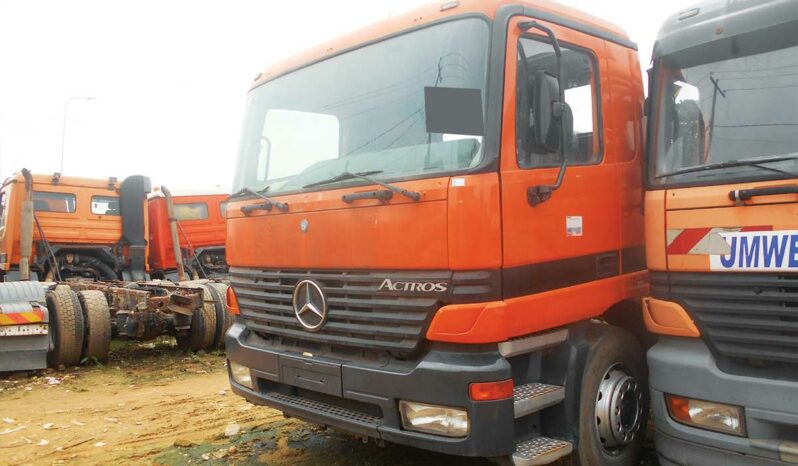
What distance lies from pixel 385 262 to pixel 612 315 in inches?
69.0

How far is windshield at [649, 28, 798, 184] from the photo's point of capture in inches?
127

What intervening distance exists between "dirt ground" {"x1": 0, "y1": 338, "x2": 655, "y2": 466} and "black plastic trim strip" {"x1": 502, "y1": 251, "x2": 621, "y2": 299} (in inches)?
53.8

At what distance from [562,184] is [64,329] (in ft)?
20.4

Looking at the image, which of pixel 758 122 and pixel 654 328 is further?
pixel 654 328

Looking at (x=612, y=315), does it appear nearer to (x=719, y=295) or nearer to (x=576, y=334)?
(x=576, y=334)

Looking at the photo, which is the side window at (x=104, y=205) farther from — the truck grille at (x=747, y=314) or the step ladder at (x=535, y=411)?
the truck grille at (x=747, y=314)

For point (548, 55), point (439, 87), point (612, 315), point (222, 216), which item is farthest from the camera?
point (222, 216)

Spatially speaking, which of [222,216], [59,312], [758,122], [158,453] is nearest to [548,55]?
[758,122]

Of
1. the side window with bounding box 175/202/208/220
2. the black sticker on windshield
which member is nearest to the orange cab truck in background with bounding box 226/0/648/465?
the black sticker on windshield

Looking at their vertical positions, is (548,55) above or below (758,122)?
above

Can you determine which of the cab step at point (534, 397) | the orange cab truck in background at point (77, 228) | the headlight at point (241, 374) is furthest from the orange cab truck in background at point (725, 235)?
the orange cab truck in background at point (77, 228)

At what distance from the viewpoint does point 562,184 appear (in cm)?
343

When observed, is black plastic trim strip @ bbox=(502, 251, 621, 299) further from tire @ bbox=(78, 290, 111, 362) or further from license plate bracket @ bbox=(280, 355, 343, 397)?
tire @ bbox=(78, 290, 111, 362)

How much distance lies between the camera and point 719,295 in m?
3.27
